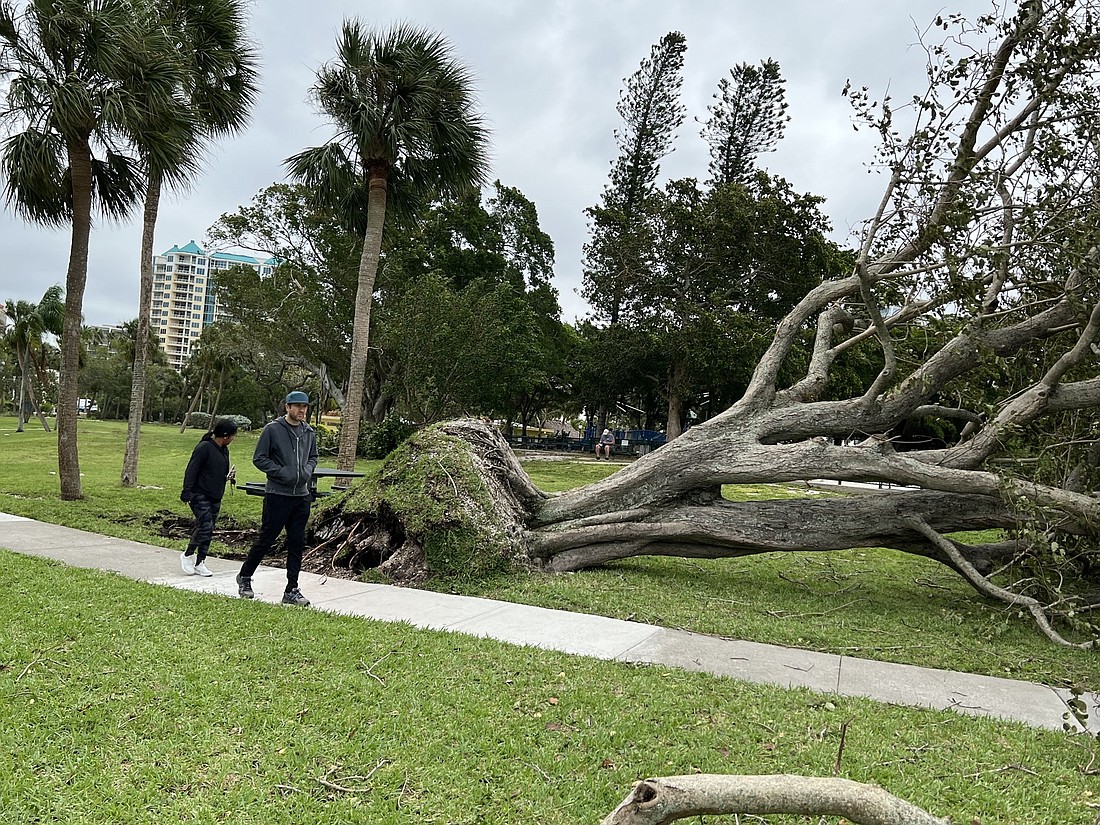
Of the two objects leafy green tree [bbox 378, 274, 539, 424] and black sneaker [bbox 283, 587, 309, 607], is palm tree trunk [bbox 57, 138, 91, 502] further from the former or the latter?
leafy green tree [bbox 378, 274, 539, 424]

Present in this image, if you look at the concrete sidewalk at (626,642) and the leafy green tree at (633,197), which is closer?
the concrete sidewalk at (626,642)

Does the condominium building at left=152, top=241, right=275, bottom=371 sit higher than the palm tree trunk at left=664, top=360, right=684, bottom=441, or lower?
higher

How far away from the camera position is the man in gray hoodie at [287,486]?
225 inches

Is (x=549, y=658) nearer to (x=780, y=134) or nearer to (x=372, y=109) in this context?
(x=372, y=109)

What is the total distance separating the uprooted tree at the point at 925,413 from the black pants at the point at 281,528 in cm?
156

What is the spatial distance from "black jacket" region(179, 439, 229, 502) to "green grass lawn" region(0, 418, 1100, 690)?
1.65 m

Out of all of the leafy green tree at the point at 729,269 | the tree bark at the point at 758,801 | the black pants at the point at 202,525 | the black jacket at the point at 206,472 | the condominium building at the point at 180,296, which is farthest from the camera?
the condominium building at the point at 180,296

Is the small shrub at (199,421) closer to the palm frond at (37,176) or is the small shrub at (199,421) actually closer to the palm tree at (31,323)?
the palm tree at (31,323)

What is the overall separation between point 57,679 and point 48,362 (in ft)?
186

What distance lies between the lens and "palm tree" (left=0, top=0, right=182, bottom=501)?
1020cm

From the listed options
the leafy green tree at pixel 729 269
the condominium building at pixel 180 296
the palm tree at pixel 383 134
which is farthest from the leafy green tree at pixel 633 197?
the condominium building at pixel 180 296

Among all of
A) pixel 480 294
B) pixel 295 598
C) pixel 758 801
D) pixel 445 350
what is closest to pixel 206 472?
pixel 295 598

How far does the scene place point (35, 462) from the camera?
730 inches

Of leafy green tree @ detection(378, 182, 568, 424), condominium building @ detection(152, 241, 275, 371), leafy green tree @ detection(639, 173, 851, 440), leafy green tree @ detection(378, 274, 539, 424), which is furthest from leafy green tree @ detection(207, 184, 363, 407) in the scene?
condominium building @ detection(152, 241, 275, 371)
